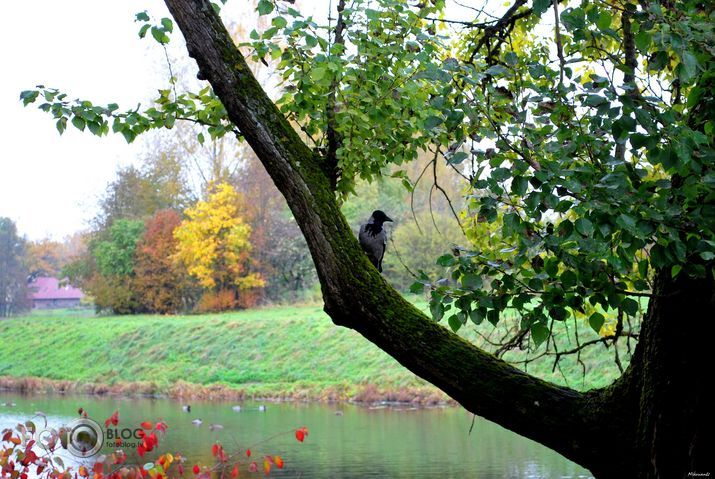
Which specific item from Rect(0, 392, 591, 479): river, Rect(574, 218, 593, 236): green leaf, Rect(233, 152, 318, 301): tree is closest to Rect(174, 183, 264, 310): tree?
Rect(233, 152, 318, 301): tree

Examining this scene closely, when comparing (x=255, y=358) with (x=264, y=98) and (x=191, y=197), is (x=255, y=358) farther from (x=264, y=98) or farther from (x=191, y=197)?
(x=264, y=98)

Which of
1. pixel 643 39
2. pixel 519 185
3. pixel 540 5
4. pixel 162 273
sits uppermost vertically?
pixel 162 273

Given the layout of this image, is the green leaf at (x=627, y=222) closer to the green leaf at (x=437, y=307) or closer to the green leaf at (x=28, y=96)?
A: the green leaf at (x=437, y=307)

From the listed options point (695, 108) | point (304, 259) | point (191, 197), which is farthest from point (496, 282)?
point (191, 197)

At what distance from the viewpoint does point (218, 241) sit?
32.2m

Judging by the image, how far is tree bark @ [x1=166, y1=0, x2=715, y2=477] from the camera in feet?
12.0

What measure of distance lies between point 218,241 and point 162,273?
308cm

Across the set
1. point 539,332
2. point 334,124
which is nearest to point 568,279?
point 539,332

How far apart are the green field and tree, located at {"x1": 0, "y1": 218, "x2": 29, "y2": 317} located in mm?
15293

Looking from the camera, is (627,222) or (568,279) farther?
(568,279)

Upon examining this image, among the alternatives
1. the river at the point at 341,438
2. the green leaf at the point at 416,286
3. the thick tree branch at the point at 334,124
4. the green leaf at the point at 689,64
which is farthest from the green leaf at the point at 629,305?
the river at the point at 341,438

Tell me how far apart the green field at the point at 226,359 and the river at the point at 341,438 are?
50.5 inches

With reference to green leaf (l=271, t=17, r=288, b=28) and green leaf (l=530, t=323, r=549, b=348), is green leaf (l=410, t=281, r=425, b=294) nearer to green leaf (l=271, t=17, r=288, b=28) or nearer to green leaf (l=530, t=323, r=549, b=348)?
green leaf (l=530, t=323, r=549, b=348)

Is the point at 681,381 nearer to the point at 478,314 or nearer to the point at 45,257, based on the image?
the point at 478,314
